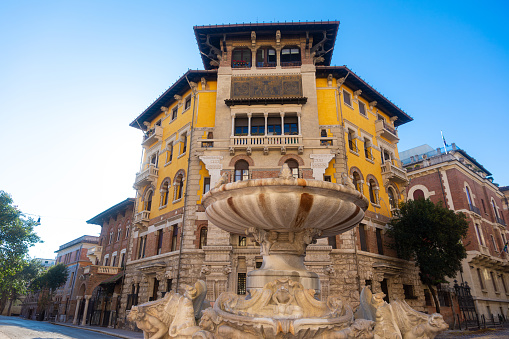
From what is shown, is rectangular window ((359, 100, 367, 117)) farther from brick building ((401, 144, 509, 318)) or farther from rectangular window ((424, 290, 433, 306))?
rectangular window ((424, 290, 433, 306))

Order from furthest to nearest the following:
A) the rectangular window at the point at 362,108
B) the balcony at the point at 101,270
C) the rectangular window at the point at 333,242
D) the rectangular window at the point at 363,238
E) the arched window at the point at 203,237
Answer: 1. the balcony at the point at 101,270
2. the rectangular window at the point at 362,108
3. the rectangular window at the point at 363,238
4. the arched window at the point at 203,237
5. the rectangular window at the point at 333,242

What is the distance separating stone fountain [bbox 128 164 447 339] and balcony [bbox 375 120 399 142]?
19034 mm

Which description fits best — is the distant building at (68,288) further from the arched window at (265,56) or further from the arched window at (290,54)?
the arched window at (290,54)

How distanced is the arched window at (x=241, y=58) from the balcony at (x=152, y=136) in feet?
26.4

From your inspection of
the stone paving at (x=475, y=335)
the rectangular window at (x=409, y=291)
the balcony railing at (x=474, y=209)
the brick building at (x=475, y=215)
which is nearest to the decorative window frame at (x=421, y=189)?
the brick building at (x=475, y=215)

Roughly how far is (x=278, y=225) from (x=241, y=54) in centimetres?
1939

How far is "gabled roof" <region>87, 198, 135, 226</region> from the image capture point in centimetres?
2914

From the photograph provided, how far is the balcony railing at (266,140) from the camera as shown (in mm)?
19000

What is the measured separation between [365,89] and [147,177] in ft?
58.6

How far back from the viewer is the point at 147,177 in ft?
78.2

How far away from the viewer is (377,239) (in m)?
20.6

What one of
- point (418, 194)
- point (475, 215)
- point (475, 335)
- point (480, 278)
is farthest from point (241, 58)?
point (480, 278)

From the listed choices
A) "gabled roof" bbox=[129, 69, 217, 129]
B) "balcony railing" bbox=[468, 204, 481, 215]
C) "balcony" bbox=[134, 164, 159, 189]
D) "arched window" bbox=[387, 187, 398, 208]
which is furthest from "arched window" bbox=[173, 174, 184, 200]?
"balcony railing" bbox=[468, 204, 481, 215]

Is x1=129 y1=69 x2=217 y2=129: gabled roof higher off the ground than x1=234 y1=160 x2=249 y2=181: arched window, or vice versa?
x1=129 y1=69 x2=217 y2=129: gabled roof
